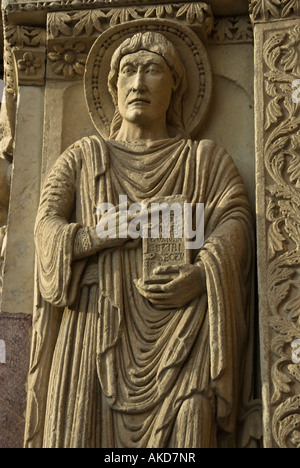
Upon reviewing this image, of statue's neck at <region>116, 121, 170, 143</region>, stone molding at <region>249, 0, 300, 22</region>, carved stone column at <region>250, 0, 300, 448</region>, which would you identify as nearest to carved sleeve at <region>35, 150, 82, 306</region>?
statue's neck at <region>116, 121, 170, 143</region>

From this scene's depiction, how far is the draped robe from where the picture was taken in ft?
19.0

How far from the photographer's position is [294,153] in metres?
6.29

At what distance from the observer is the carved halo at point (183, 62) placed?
6.77 meters

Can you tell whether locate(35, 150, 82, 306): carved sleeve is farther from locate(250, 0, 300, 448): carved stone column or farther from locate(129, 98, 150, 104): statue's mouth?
locate(250, 0, 300, 448): carved stone column

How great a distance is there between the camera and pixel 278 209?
6184 mm

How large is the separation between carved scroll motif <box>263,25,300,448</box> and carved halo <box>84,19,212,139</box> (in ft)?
1.39

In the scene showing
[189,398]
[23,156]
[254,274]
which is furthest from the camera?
[23,156]

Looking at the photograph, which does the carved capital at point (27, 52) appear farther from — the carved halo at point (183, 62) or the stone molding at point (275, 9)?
the stone molding at point (275, 9)

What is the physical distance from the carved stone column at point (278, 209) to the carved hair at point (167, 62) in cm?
46

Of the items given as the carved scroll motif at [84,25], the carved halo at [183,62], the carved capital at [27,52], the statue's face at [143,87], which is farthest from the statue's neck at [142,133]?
the carved capital at [27,52]

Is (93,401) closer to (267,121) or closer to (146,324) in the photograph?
(146,324)

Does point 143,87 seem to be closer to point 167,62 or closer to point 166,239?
point 167,62

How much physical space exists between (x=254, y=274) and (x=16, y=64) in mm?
1947

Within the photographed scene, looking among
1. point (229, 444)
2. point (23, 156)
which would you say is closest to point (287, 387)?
point (229, 444)
